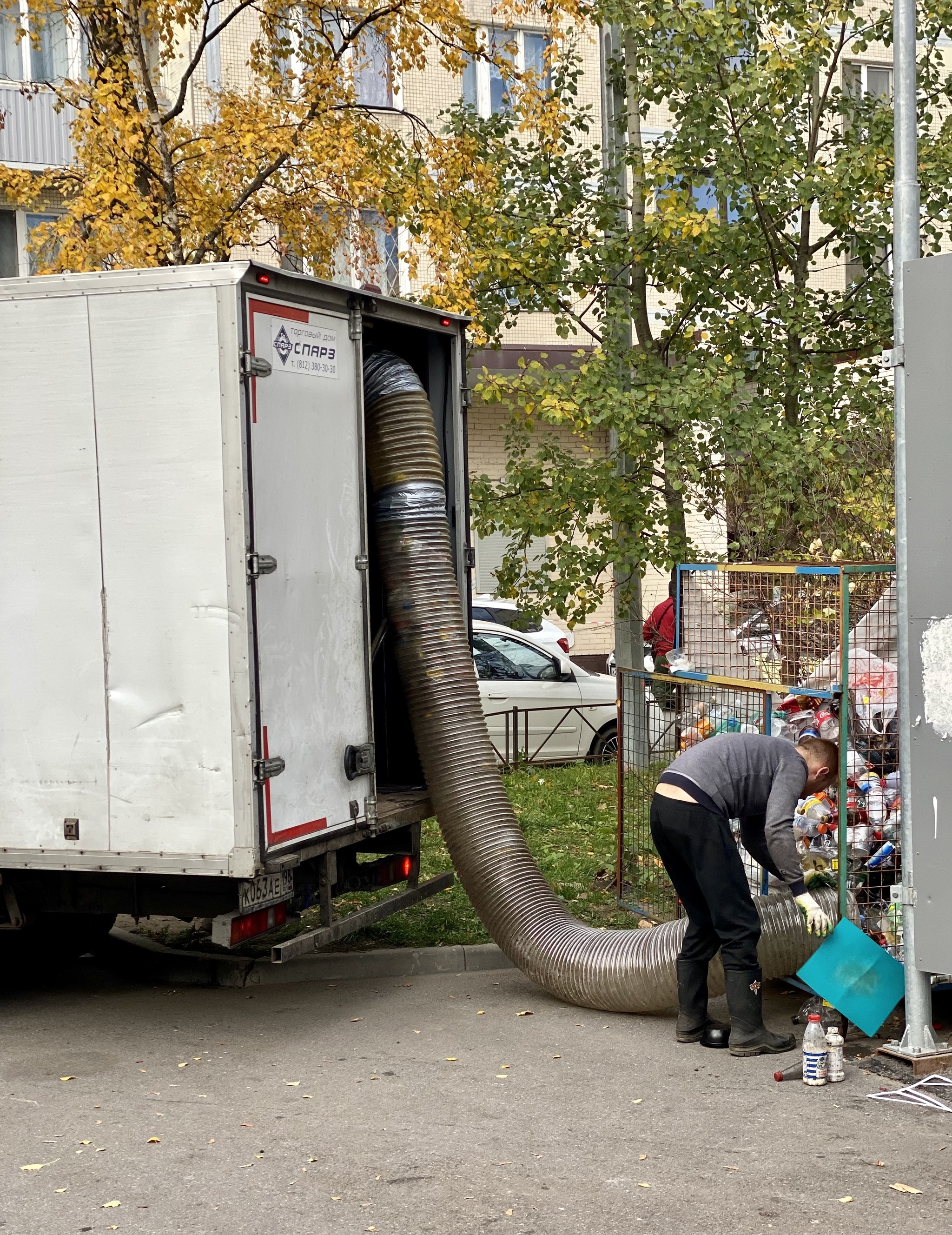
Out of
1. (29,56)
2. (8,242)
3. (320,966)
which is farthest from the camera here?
(8,242)

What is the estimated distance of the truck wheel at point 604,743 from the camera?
538 inches

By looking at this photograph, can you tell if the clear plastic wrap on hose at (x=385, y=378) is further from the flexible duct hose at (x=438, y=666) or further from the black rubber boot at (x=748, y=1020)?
the black rubber boot at (x=748, y=1020)

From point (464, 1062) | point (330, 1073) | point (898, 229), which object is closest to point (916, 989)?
point (464, 1062)

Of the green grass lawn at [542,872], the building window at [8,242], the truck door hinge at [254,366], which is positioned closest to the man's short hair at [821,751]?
the green grass lawn at [542,872]

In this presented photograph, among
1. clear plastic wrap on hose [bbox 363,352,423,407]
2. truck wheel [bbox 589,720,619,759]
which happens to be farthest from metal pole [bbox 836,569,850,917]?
truck wheel [bbox 589,720,619,759]

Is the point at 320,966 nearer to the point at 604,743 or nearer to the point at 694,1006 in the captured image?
the point at 694,1006

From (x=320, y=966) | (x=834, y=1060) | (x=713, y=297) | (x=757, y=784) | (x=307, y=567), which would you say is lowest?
(x=320, y=966)

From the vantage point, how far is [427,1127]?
529cm

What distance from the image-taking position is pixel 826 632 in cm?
683

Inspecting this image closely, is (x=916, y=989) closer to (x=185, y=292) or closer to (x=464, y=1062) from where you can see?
(x=464, y=1062)

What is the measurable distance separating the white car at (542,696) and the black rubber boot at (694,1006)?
686 centimetres

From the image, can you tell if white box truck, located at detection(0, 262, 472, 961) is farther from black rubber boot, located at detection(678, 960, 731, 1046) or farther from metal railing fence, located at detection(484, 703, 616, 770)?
metal railing fence, located at detection(484, 703, 616, 770)

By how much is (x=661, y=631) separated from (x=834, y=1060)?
21.8ft

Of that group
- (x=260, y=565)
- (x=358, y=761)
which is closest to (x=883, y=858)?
(x=358, y=761)
